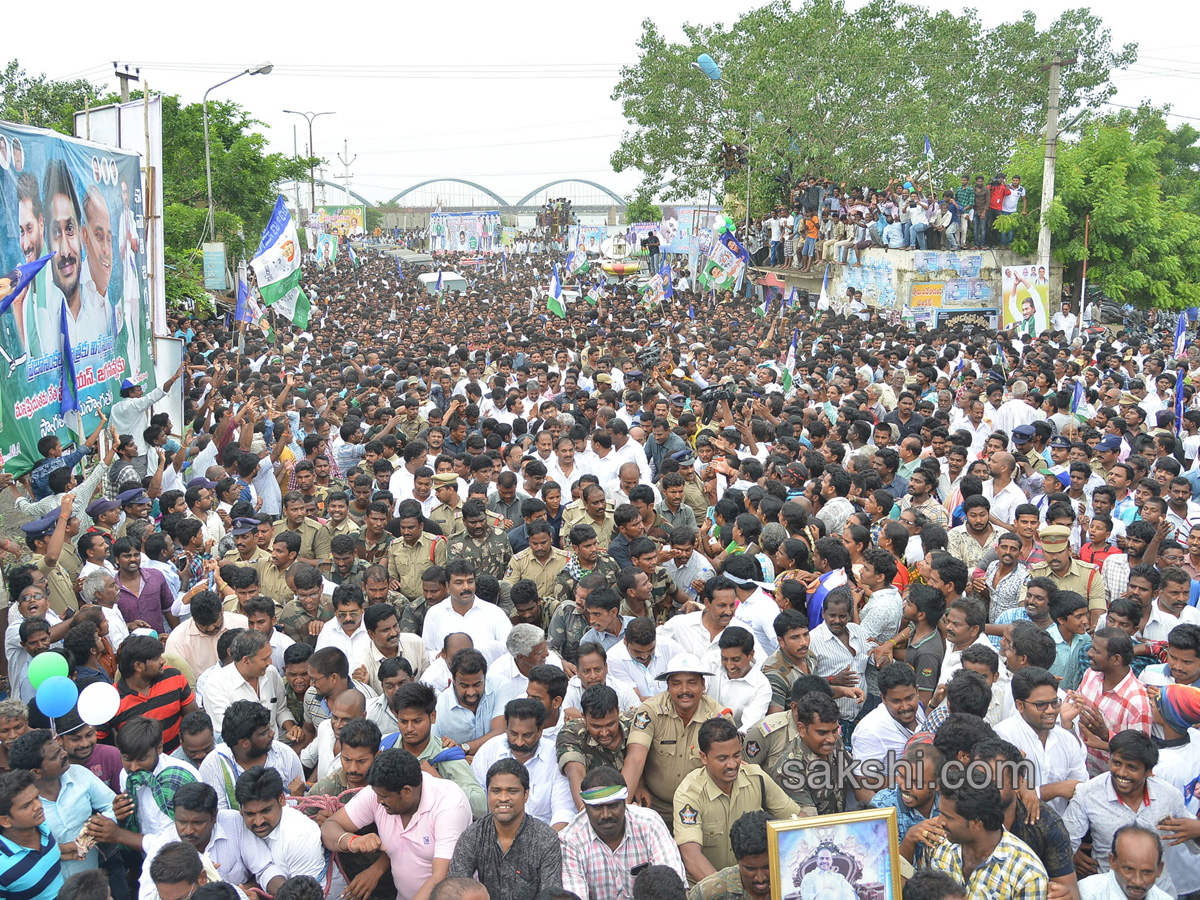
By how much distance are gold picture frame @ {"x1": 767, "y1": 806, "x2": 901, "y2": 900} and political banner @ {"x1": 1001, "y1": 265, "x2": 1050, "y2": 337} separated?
15.2 meters

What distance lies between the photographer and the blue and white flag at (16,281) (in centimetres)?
845

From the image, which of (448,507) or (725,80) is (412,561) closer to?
(448,507)

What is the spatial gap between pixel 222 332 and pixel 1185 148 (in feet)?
132

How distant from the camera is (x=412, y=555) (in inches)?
285

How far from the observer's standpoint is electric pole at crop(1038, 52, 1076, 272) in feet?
66.3

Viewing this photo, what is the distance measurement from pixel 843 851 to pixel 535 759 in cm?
167

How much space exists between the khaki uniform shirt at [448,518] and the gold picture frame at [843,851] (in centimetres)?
506

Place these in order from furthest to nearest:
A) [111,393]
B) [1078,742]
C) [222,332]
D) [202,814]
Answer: [222,332], [111,393], [1078,742], [202,814]

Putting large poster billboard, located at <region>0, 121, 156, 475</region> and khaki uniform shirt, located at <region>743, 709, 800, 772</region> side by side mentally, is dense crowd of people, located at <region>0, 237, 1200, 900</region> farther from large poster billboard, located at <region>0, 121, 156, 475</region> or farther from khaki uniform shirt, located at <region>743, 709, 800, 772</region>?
large poster billboard, located at <region>0, 121, 156, 475</region>

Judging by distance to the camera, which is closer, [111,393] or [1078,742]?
[1078,742]

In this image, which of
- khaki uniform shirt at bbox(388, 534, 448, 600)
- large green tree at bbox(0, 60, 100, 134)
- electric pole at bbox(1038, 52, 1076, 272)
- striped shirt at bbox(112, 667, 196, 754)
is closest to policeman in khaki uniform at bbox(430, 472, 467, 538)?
khaki uniform shirt at bbox(388, 534, 448, 600)

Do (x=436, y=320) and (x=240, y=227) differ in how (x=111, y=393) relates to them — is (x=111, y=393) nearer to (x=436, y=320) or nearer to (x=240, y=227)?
(x=436, y=320)

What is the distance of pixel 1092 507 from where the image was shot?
786cm

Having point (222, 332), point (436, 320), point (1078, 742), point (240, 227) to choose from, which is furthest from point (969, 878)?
point (240, 227)
